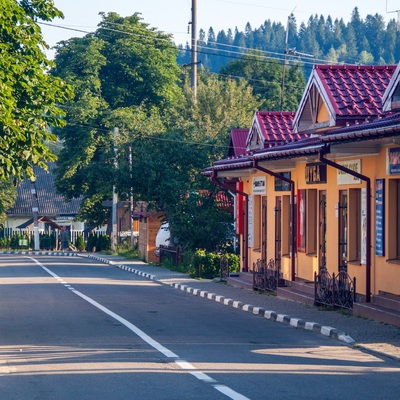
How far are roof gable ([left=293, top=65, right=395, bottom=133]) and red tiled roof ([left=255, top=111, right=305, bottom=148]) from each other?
425 cm

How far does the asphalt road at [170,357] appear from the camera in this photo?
A: 930cm

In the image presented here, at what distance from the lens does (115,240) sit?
5434cm

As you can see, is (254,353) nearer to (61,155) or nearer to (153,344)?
(153,344)

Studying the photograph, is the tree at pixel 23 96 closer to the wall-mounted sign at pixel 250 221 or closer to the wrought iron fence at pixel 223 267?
the wall-mounted sign at pixel 250 221

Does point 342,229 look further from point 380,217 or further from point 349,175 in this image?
point 380,217

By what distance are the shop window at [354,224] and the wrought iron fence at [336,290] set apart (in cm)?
46

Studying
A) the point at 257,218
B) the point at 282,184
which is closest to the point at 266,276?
the point at 282,184

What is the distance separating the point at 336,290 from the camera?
17.5m

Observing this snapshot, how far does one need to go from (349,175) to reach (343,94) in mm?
2369

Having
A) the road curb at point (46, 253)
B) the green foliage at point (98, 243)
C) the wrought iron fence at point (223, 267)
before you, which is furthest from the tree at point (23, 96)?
the green foliage at point (98, 243)

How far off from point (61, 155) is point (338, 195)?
131 ft

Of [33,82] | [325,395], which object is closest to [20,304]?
[33,82]

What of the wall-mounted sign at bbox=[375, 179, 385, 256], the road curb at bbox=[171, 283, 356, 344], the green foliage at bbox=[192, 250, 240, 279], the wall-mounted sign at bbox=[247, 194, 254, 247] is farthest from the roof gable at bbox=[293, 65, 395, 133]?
the green foliage at bbox=[192, 250, 240, 279]

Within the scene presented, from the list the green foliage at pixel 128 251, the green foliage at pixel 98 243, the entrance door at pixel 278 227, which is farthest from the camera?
the green foliage at pixel 98 243
